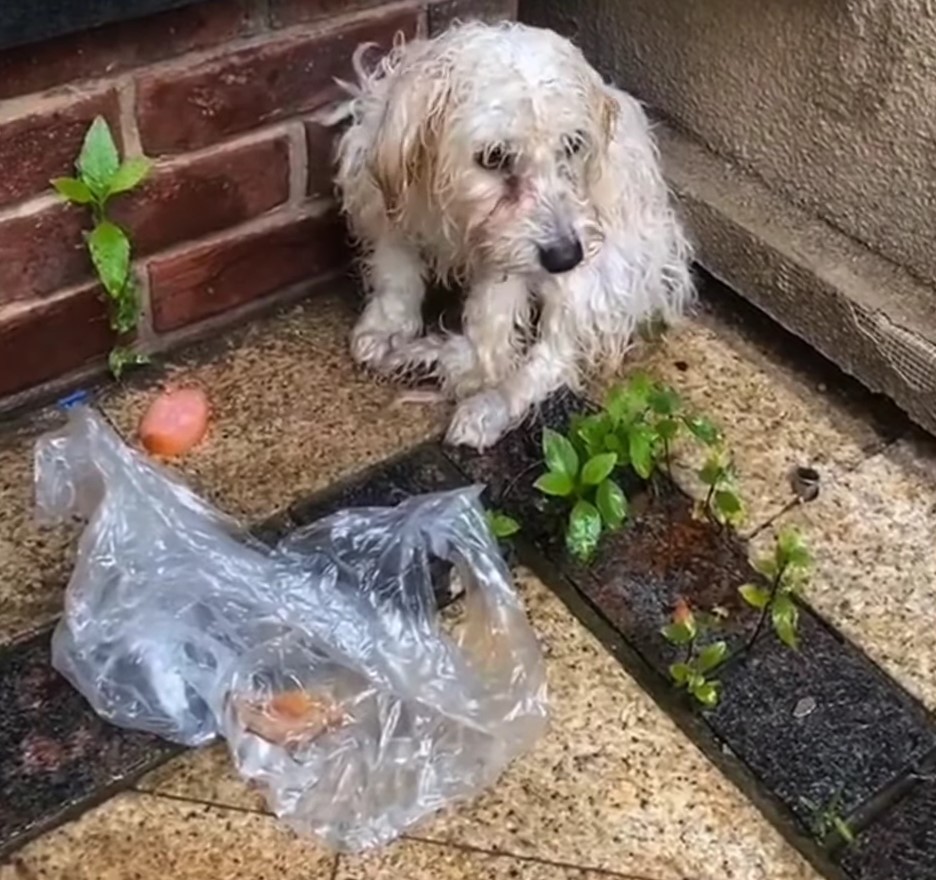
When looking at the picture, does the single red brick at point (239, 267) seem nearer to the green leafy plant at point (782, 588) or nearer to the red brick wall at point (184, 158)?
the red brick wall at point (184, 158)

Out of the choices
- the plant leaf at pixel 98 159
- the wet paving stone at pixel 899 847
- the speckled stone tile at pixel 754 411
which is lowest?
the wet paving stone at pixel 899 847

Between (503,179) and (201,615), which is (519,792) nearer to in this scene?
(201,615)

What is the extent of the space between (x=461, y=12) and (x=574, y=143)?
390 mm

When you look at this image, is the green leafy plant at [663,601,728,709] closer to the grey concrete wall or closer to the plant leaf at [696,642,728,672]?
the plant leaf at [696,642,728,672]

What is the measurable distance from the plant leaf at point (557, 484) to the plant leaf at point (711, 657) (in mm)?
246

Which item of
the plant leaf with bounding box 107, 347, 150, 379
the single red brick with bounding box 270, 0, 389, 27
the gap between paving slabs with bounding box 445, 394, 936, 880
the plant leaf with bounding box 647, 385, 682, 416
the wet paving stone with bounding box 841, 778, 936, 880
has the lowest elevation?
the wet paving stone with bounding box 841, 778, 936, 880

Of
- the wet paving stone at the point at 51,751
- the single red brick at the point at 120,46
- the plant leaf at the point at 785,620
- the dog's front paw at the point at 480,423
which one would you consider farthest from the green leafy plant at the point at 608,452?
the single red brick at the point at 120,46

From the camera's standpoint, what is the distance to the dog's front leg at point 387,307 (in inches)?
Answer: 80.0

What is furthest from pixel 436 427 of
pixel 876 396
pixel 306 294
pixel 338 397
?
pixel 876 396

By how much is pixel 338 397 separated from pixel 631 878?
78 centimetres

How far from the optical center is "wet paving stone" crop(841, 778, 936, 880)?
1.50 meters

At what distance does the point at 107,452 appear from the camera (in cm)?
175

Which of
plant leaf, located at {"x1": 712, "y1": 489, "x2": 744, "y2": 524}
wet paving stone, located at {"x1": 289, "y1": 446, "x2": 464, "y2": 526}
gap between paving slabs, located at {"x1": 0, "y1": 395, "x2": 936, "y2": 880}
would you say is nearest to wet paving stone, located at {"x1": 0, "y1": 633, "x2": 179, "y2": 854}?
gap between paving slabs, located at {"x1": 0, "y1": 395, "x2": 936, "y2": 880}

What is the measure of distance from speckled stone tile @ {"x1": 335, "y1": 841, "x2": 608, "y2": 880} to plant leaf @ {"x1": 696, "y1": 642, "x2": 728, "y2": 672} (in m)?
0.26
